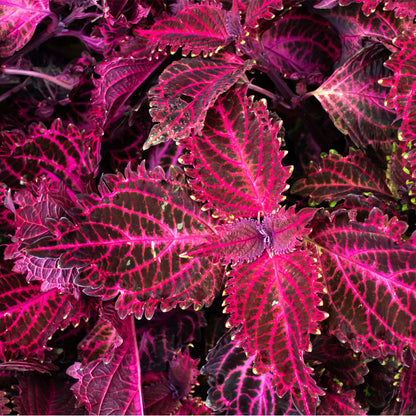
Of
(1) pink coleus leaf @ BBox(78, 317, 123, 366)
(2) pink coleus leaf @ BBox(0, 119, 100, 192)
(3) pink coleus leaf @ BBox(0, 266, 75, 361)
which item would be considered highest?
(2) pink coleus leaf @ BBox(0, 119, 100, 192)

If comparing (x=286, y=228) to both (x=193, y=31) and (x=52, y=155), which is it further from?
(x=52, y=155)

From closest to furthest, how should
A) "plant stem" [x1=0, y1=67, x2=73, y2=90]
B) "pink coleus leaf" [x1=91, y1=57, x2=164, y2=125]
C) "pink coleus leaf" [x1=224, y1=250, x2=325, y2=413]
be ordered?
"pink coleus leaf" [x1=224, y1=250, x2=325, y2=413] → "pink coleus leaf" [x1=91, y1=57, x2=164, y2=125] → "plant stem" [x1=0, y1=67, x2=73, y2=90]

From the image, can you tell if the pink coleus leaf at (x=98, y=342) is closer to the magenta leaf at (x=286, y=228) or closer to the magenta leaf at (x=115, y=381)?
the magenta leaf at (x=115, y=381)

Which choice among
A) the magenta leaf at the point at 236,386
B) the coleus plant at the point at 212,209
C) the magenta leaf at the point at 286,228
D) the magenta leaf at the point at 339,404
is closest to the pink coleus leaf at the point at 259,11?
the coleus plant at the point at 212,209

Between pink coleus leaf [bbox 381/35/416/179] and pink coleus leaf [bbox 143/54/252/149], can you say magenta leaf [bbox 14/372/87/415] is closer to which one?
pink coleus leaf [bbox 143/54/252/149]

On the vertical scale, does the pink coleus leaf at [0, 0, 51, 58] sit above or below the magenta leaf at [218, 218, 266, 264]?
above

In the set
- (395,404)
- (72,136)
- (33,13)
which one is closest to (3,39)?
(33,13)

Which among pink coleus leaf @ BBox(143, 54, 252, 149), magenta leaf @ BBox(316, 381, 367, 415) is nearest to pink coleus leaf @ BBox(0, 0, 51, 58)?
pink coleus leaf @ BBox(143, 54, 252, 149)
